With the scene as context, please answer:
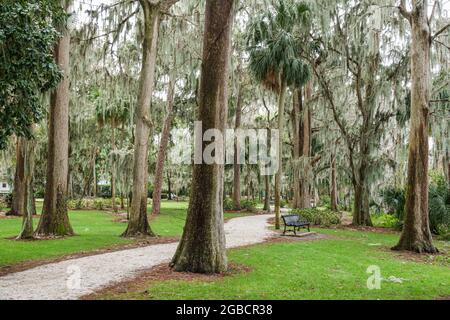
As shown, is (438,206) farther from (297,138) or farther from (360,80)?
(297,138)

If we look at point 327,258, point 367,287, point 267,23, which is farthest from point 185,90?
point 367,287

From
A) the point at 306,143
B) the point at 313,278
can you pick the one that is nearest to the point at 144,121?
the point at 313,278

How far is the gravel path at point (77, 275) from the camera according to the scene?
6383 millimetres

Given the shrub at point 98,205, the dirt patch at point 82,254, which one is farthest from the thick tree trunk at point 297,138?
the shrub at point 98,205

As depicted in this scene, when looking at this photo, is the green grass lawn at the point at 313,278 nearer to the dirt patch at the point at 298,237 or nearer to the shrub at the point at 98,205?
the dirt patch at the point at 298,237

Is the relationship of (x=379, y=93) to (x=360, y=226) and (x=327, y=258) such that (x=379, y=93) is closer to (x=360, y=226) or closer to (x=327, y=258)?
(x=360, y=226)

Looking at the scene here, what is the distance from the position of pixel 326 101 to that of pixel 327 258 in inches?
544

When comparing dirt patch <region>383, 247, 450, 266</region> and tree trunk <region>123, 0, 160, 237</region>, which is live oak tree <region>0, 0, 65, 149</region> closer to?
tree trunk <region>123, 0, 160, 237</region>

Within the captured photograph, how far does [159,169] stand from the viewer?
85.1 ft

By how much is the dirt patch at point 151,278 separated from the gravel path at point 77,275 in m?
0.23

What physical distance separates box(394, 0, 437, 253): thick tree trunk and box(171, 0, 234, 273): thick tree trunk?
6.85 m

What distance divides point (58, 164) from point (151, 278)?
833 centimetres

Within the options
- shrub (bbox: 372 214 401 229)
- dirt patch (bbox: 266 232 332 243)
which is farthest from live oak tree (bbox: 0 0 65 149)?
shrub (bbox: 372 214 401 229)

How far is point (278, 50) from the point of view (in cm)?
1658
